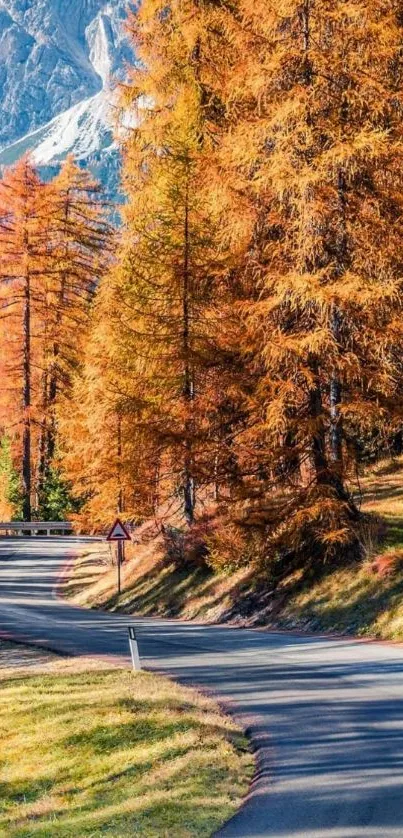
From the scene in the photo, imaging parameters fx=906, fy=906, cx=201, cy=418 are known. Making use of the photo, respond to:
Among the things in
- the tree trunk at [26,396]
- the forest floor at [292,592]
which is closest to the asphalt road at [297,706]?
the forest floor at [292,592]

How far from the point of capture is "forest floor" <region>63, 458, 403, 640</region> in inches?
667

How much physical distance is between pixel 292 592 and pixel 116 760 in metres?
9.72

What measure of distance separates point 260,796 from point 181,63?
22.5 meters

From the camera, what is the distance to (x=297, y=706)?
11.2m

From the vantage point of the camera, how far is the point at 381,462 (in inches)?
1075

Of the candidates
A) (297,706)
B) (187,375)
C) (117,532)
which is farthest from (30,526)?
(297,706)

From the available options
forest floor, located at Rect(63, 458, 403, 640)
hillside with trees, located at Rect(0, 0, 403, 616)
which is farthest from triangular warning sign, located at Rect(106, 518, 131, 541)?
forest floor, located at Rect(63, 458, 403, 640)

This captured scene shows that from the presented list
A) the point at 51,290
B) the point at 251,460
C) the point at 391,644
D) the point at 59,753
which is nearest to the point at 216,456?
the point at 251,460

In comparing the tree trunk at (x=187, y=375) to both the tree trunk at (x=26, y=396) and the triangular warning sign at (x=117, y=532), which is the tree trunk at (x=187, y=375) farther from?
the tree trunk at (x=26, y=396)

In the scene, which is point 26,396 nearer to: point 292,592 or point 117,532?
point 117,532

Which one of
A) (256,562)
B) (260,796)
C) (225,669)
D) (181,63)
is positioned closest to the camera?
(260,796)

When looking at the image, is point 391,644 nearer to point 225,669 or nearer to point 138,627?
point 225,669

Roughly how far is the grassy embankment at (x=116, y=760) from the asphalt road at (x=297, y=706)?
1.25 feet

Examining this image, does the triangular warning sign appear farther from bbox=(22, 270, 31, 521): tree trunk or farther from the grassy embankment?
bbox=(22, 270, 31, 521): tree trunk
